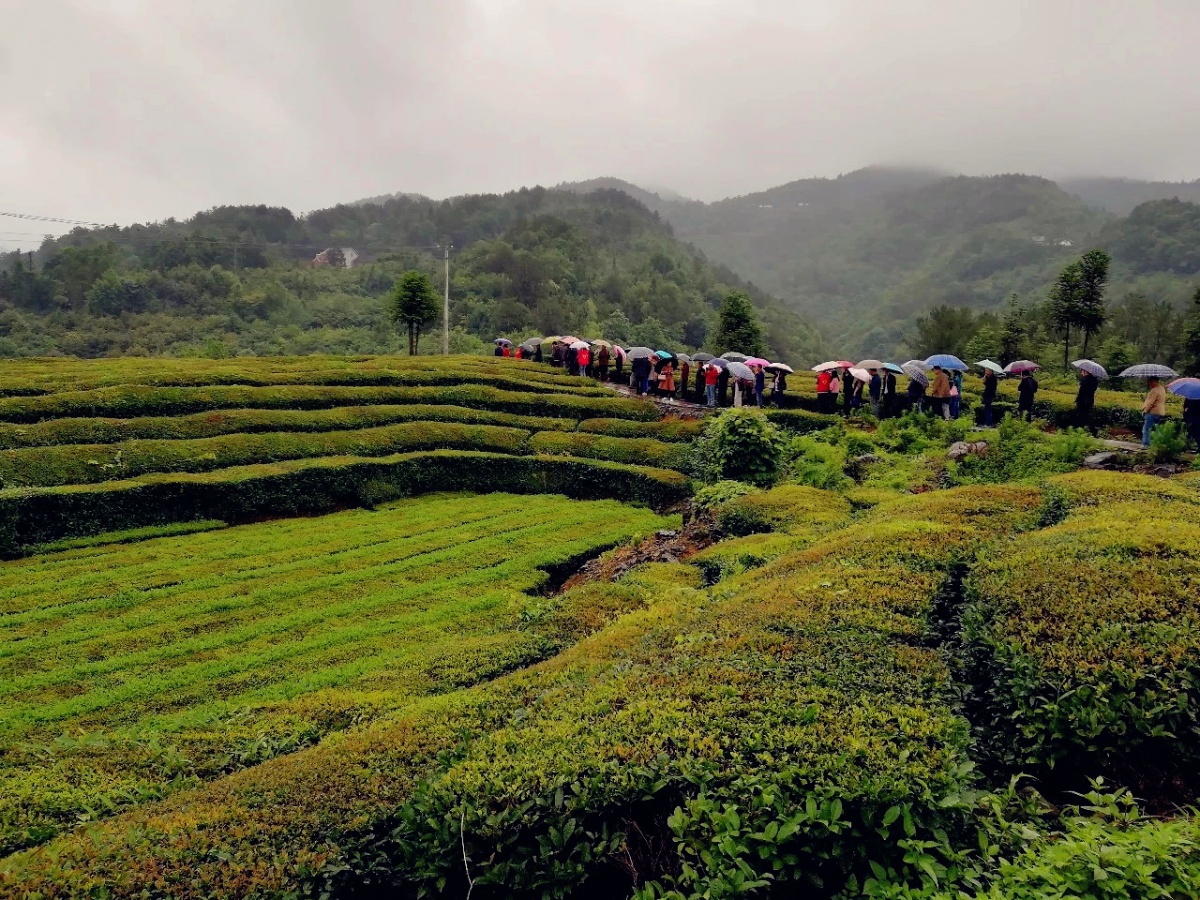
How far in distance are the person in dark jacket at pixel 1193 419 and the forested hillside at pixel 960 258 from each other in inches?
913

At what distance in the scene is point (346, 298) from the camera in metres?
81.7

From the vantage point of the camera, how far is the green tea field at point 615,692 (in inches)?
176

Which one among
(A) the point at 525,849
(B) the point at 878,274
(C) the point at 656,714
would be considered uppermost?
(B) the point at 878,274

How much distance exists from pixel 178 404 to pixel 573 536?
41.0 ft

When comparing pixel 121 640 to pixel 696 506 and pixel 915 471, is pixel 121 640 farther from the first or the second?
pixel 915 471

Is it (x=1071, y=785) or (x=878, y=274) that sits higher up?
(x=878, y=274)

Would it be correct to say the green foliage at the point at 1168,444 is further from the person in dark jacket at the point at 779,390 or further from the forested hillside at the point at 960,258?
the forested hillside at the point at 960,258

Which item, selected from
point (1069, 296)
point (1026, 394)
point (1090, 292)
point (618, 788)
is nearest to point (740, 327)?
point (1069, 296)

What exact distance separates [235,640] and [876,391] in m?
19.1

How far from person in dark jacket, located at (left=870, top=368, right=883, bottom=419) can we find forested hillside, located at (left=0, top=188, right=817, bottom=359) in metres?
32.6

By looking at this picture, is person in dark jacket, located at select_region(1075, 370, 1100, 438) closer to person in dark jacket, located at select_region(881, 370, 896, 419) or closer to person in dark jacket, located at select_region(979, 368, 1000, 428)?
person in dark jacket, located at select_region(979, 368, 1000, 428)

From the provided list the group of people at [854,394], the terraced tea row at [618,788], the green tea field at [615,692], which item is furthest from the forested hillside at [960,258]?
the terraced tea row at [618,788]

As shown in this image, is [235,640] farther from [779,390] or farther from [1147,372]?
[779,390]

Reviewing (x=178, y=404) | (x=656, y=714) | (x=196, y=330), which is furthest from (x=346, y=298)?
(x=656, y=714)
